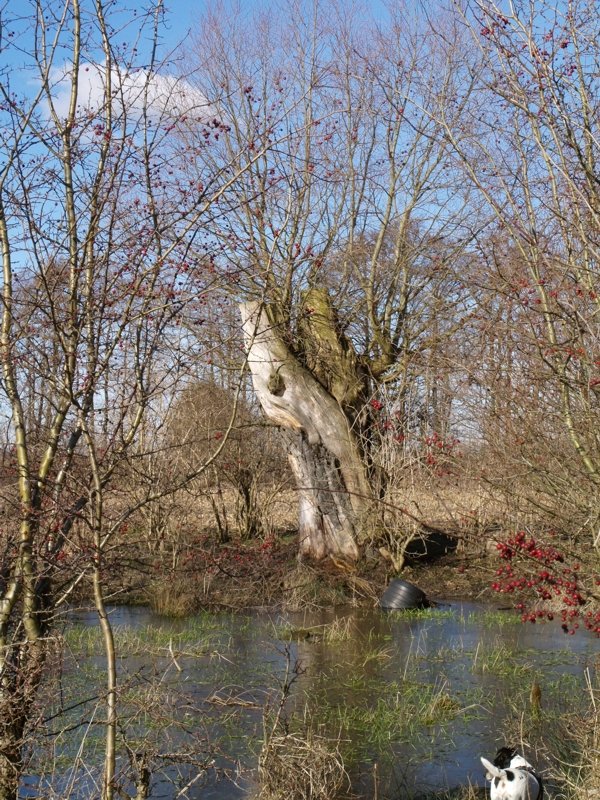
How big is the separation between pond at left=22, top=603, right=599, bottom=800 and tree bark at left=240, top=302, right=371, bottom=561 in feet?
7.02

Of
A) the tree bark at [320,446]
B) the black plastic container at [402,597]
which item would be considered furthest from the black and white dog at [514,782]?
the tree bark at [320,446]

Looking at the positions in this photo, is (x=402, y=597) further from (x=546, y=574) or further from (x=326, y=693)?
(x=546, y=574)

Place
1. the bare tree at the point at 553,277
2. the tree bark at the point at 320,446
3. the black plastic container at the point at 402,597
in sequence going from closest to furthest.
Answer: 1. the bare tree at the point at 553,277
2. the black plastic container at the point at 402,597
3. the tree bark at the point at 320,446

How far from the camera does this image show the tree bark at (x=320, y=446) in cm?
1339

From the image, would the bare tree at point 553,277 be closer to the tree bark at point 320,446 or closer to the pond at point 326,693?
the pond at point 326,693

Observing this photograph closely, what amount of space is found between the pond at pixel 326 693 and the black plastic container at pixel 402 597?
247mm

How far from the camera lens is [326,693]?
24.6 ft

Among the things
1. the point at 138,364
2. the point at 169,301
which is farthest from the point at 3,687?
the point at 169,301

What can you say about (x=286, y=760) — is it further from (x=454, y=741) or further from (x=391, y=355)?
(x=391, y=355)

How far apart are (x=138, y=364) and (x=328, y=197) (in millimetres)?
12383

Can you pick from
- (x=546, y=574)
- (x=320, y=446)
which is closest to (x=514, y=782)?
(x=546, y=574)

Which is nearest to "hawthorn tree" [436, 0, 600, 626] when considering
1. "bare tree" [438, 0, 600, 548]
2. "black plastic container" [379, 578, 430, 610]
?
"bare tree" [438, 0, 600, 548]

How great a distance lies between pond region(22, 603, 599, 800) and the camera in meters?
5.07

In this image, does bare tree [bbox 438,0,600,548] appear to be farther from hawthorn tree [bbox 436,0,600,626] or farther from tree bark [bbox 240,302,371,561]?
tree bark [bbox 240,302,371,561]
